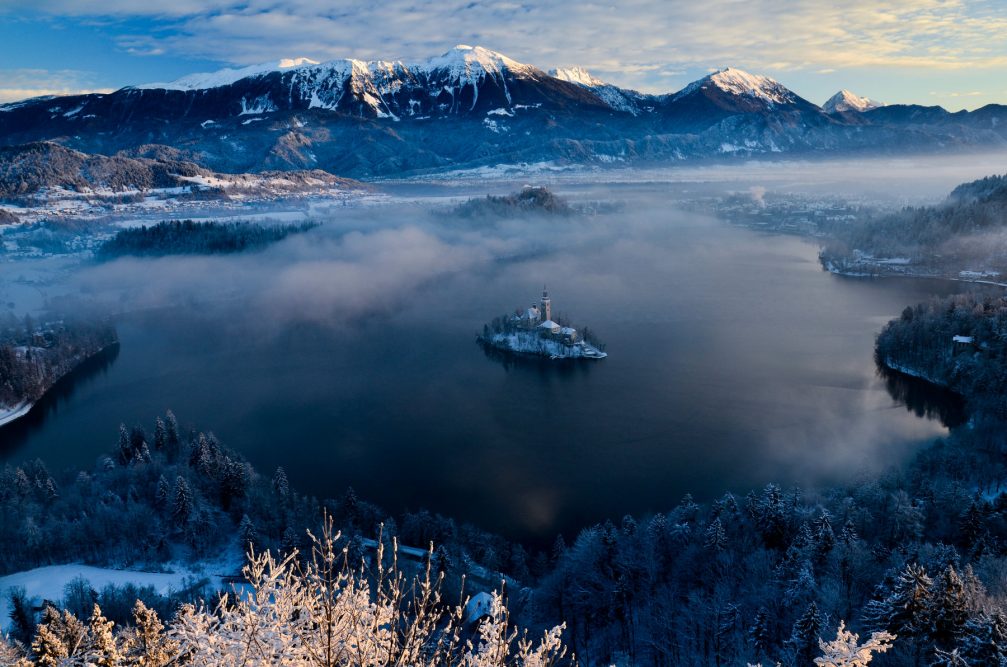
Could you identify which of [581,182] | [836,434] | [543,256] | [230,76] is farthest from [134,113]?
[836,434]

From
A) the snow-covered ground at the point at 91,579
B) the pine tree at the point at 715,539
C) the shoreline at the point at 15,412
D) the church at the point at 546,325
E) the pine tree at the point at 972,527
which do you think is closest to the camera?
the pine tree at the point at 972,527

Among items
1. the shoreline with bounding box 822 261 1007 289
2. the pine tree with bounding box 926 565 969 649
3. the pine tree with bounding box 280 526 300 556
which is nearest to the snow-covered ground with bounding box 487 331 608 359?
the pine tree with bounding box 280 526 300 556

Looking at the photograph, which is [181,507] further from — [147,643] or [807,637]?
[807,637]

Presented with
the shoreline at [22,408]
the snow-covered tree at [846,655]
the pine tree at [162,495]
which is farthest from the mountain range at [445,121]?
the snow-covered tree at [846,655]

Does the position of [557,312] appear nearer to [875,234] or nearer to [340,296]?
[340,296]

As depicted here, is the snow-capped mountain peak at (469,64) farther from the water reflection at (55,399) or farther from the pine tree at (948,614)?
the pine tree at (948,614)

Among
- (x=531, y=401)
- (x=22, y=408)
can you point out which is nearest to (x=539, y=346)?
(x=531, y=401)
